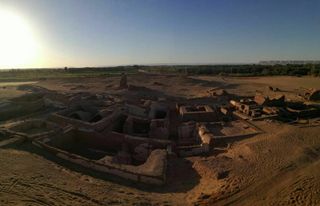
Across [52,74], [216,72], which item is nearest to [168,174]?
[216,72]

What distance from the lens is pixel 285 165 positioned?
Answer: 9.58 m

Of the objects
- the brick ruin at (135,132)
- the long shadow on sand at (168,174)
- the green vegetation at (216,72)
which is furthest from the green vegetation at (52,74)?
the long shadow on sand at (168,174)

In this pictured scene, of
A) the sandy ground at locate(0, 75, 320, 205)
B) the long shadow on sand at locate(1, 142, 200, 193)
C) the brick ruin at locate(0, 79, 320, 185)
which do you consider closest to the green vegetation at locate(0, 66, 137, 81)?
the brick ruin at locate(0, 79, 320, 185)

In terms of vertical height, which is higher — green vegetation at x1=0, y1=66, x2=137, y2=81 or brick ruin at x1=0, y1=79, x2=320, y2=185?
green vegetation at x1=0, y1=66, x2=137, y2=81

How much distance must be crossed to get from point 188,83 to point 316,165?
1201 inches

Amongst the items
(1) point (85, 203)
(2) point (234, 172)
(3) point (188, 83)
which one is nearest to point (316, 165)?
(2) point (234, 172)

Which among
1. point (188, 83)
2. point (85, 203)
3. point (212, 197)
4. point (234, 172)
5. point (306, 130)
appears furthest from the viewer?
point (188, 83)

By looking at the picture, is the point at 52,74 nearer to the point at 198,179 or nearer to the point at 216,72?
the point at 216,72

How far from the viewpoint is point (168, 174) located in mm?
9922

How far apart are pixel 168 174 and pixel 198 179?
1.03 m

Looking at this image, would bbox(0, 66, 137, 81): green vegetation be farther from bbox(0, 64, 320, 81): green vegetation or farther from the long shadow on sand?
the long shadow on sand

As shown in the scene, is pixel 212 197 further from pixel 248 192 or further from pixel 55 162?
pixel 55 162

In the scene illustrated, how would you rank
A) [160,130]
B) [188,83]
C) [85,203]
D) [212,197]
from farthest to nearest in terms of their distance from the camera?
[188,83] < [160,130] < [212,197] < [85,203]

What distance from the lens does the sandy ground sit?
25.1 ft
